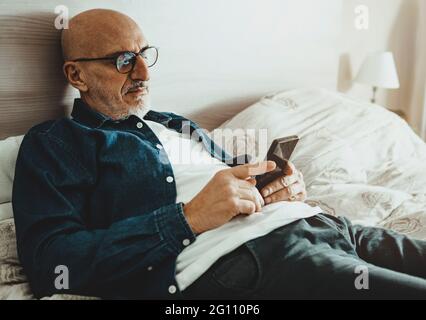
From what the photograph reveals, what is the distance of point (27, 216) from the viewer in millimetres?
874

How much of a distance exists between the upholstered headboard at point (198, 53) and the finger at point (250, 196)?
677 millimetres

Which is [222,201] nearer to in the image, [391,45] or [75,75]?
[75,75]

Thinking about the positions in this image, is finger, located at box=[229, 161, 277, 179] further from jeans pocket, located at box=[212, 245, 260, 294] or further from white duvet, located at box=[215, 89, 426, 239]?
white duvet, located at box=[215, 89, 426, 239]

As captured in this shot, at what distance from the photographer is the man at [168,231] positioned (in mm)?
824

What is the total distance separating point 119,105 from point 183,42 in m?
0.53

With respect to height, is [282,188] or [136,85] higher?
[136,85]

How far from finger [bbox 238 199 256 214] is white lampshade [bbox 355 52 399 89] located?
1.80 m

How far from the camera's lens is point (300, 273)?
0.82 m

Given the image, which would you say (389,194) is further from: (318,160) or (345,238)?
(345,238)

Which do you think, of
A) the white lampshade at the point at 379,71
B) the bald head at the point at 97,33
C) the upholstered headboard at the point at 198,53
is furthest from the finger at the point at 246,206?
the white lampshade at the point at 379,71

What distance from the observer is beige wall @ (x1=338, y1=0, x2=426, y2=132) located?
8.41 ft

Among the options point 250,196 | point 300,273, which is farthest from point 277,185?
point 300,273

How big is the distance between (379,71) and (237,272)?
6.40 feet
